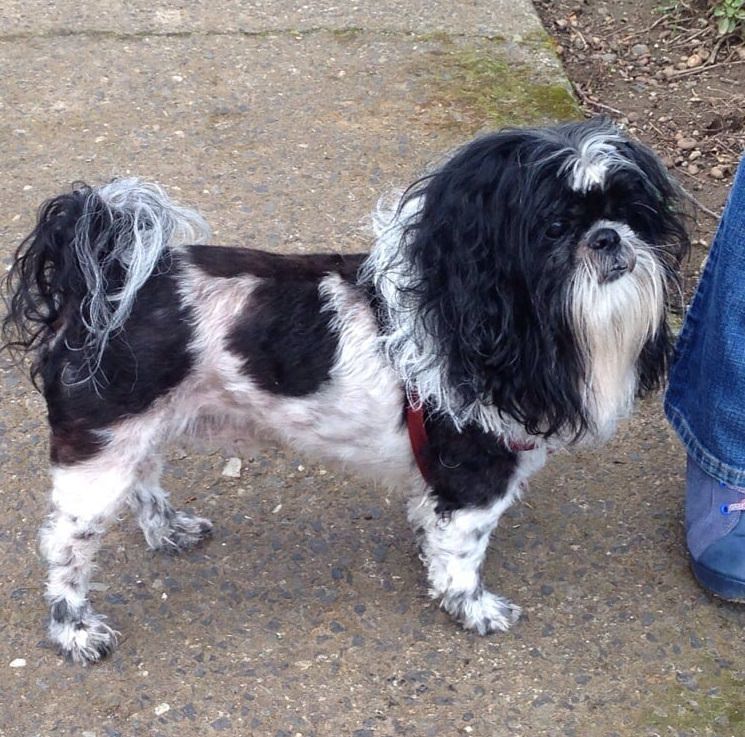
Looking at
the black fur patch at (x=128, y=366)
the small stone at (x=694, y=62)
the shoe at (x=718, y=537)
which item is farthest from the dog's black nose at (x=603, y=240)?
the small stone at (x=694, y=62)

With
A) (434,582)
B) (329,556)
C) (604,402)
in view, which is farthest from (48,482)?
(604,402)

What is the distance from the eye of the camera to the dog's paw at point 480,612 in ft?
9.67

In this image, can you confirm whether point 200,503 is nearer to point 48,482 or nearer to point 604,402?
point 48,482

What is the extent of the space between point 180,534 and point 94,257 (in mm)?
975

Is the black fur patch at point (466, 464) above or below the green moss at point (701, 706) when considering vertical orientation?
above

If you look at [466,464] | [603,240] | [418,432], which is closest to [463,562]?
[466,464]

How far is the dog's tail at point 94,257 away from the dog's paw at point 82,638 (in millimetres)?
742

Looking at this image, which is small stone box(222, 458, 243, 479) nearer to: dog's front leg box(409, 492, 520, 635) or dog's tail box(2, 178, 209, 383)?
dog's front leg box(409, 492, 520, 635)

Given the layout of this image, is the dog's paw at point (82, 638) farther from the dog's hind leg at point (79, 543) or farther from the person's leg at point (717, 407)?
the person's leg at point (717, 407)

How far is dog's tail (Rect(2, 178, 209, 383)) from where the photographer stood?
8.21 ft

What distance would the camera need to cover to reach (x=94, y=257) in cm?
251

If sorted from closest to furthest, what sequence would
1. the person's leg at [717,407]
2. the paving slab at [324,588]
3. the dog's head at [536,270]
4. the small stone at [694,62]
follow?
the dog's head at [536,270], the paving slab at [324,588], the person's leg at [717,407], the small stone at [694,62]

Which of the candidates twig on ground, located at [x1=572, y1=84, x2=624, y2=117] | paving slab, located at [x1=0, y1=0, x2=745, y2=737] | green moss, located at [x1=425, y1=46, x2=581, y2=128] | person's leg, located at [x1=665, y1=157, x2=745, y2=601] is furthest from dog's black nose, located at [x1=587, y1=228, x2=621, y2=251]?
twig on ground, located at [x1=572, y1=84, x2=624, y2=117]

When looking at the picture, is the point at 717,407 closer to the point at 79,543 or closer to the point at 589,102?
the point at 79,543
